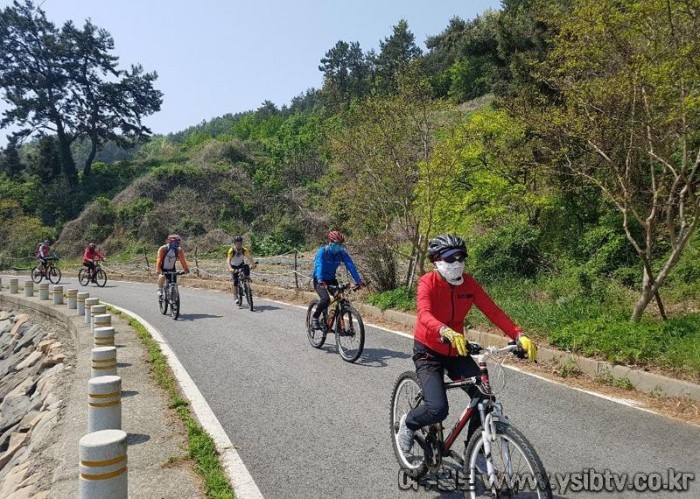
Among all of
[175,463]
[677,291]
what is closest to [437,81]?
[677,291]

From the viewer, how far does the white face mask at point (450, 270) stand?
411 cm

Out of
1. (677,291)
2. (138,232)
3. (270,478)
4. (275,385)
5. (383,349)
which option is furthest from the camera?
(138,232)

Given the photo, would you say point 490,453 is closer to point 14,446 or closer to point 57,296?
point 14,446

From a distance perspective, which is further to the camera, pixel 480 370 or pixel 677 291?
pixel 677 291

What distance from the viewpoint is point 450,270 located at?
13.5 feet

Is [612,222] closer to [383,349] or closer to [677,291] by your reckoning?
[677,291]

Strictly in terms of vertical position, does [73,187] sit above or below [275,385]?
above

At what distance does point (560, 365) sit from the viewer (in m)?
7.89

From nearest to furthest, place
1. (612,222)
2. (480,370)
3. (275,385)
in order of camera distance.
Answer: (480,370), (275,385), (612,222)

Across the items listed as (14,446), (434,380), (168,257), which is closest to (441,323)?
(434,380)

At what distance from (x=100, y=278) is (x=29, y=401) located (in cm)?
1468

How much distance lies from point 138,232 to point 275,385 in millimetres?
40431

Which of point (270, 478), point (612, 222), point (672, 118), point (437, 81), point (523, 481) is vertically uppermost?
point (437, 81)

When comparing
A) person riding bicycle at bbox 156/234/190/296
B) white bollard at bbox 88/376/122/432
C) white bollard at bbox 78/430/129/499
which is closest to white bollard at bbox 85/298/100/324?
person riding bicycle at bbox 156/234/190/296
